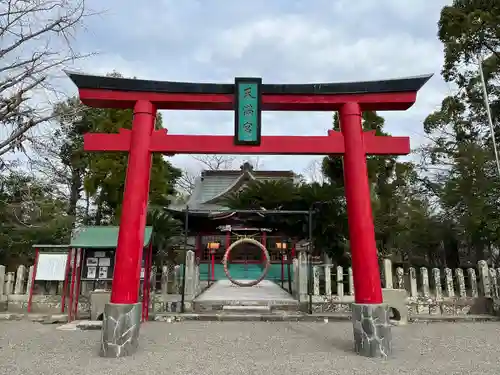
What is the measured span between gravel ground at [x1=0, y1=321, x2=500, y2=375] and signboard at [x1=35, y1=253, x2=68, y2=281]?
1.54m

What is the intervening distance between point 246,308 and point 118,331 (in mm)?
4730

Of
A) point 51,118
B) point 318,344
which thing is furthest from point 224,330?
point 51,118

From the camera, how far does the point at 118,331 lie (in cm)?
543

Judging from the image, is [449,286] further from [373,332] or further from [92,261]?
[92,261]

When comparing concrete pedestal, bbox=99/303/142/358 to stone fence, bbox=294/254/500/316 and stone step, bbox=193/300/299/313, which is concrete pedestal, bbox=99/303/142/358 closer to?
stone step, bbox=193/300/299/313

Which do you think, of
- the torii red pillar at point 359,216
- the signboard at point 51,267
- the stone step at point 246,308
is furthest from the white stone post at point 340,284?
the signboard at point 51,267

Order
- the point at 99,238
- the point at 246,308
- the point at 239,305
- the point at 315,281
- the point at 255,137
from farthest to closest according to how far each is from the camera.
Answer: the point at 315,281
the point at 239,305
the point at 246,308
the point at 99,238
the point at 255,137

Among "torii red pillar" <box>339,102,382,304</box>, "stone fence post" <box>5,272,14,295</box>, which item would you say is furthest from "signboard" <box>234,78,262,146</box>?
"stone fence post" <box>5,272,14,295</box>

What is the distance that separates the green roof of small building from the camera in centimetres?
851

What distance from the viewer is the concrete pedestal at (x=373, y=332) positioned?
5.40 meters

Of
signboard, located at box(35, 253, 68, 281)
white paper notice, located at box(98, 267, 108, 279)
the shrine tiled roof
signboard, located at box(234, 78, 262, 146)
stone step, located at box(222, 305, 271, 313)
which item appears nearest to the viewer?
signboard, located at box(234, 78, 262, 146)

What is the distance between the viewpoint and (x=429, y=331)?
25.6 ft

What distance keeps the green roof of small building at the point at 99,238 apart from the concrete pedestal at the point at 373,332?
4.96 m

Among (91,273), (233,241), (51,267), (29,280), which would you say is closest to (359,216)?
(91,273)
